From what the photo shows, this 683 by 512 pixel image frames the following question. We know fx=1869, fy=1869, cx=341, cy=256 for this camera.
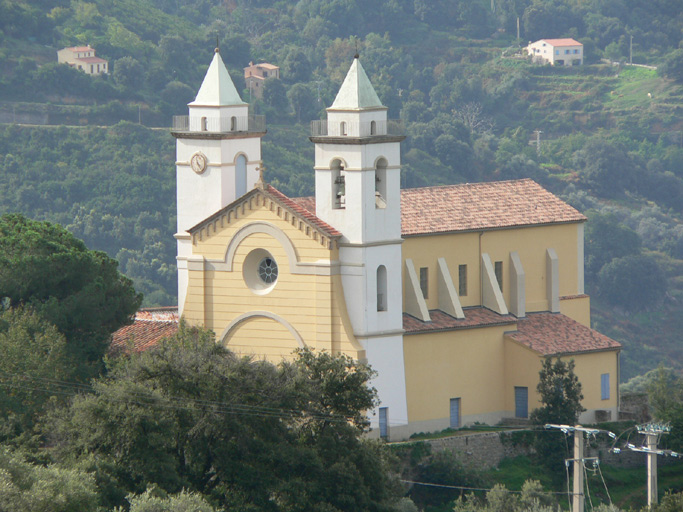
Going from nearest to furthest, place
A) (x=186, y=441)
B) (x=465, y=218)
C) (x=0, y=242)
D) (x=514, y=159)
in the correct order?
(x=186, y=441), (x=0, y=242), (x=465, y=218), (x=514, y=159)

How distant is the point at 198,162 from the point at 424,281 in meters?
8.75

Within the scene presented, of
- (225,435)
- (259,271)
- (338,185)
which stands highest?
(338,185)

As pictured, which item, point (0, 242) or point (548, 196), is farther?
point (548, 196)

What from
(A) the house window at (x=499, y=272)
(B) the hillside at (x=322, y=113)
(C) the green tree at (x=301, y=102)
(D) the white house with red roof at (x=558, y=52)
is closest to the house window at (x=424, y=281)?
(A) the house window at (x=499, y=272)

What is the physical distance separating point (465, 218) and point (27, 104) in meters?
81.4

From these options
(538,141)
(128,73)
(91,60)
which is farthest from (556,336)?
(538,141)

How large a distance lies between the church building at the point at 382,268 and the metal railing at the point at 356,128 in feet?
0.15

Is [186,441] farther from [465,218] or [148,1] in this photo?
[148,1]

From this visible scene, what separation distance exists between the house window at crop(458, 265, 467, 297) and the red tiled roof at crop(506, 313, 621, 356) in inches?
85.7

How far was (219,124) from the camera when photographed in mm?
63625

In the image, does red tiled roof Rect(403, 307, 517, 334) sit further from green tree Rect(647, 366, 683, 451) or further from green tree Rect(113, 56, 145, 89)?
green tree Rect(113, 56, 145, 89)

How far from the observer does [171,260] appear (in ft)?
412

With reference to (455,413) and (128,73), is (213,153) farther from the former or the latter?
(128,73)

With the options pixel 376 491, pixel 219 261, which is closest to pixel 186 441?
pixel 376 491
